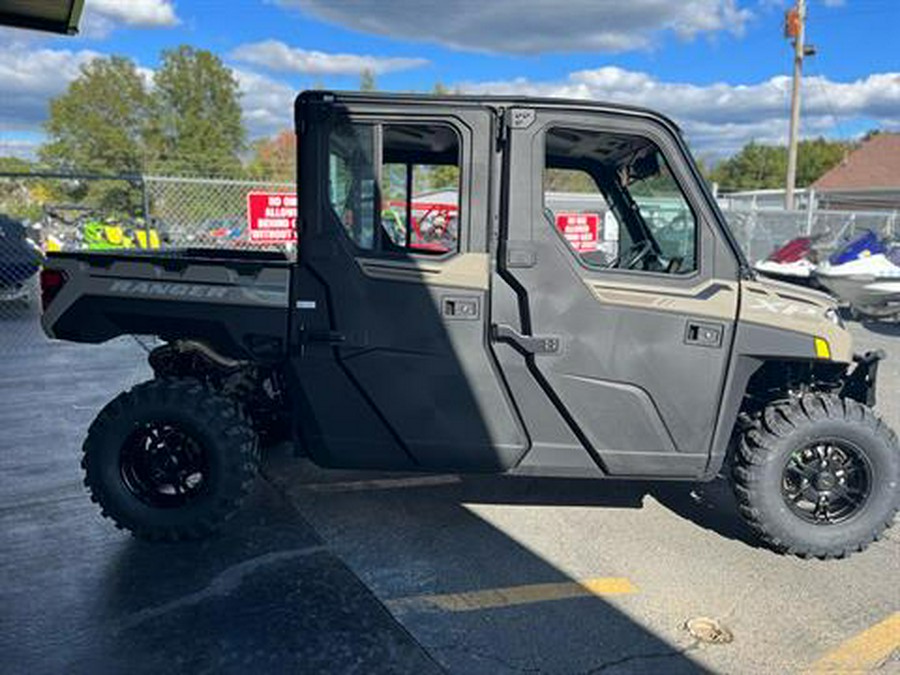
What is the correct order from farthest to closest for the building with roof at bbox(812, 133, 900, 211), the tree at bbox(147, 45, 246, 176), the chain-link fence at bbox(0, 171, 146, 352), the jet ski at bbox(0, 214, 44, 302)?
the tree at bbox(147, 45, 246, 176) → the building with roof at bbox(812, 133, 900, 211) → the jet ski at bbox(0, 214, 44, 302) → the chain-link fence at bbox(0, 171, 146, 352)

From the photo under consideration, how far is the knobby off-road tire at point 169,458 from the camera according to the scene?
143 inches

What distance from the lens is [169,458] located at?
148 inches

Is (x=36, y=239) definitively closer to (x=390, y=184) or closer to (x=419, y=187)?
(x=419, y=187)

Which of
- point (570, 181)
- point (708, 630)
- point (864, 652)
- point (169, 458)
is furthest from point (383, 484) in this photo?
point (864, 652)

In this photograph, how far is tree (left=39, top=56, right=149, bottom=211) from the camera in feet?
161

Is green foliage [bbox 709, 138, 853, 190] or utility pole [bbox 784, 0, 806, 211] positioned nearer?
utility pole [bbox 784, 0, 806, 211]

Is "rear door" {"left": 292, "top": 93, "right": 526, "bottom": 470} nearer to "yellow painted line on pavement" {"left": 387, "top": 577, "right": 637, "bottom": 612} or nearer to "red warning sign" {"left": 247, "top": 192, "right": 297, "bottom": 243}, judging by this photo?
"yellow painted line on pavement" {"left": 387, "top": 577, "right": 637, "bottom": 612}

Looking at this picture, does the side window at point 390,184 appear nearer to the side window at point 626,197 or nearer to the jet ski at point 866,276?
the side window at point 626,197

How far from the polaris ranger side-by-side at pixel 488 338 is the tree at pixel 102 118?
4976 cm

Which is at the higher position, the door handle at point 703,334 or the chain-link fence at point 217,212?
the chain-link fence at point 217,212

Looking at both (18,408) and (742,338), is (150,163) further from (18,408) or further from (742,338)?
(742,338)

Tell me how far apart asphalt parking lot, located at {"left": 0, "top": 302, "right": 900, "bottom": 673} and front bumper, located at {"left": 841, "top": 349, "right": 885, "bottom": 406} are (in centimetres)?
82

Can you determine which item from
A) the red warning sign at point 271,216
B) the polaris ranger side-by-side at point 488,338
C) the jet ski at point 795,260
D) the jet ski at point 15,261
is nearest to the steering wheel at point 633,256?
the polaris ranger side-by-side at point 488,338

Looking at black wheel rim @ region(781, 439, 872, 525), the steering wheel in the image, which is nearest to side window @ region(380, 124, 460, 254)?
the steering wheel
